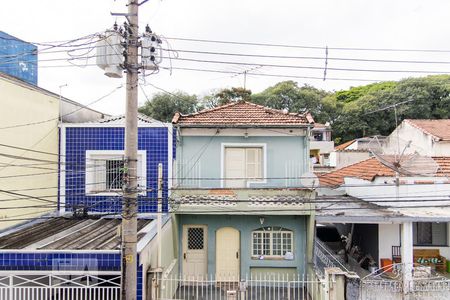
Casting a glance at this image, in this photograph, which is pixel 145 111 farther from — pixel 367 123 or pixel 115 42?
pixel 115 42

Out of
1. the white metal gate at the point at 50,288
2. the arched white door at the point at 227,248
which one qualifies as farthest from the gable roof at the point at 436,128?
the white metal gate at the point at 50,288

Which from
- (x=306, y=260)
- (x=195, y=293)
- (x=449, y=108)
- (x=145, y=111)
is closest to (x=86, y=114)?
(x=195, y=293)

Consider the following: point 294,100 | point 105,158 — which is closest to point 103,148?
point 105,158

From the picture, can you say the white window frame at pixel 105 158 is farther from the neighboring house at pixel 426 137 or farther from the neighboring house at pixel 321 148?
the neighboring house at pixel 321 148

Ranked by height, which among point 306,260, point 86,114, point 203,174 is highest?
point 86,114

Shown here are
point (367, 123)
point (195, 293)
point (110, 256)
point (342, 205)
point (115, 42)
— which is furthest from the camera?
point (367, 123)

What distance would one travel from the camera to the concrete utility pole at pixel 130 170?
7.43 metres

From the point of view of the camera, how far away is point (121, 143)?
13.4 m

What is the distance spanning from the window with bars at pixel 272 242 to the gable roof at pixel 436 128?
13.8m

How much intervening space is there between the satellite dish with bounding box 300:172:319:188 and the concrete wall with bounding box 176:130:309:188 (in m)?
0.31

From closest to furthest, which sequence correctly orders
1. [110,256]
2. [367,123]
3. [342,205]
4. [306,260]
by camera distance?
[110,256], [306,260], [342,205], [367,123]

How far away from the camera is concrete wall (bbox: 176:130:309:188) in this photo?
13430 mm

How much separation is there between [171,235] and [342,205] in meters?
7.94

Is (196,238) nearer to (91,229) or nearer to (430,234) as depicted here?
(91,229)
